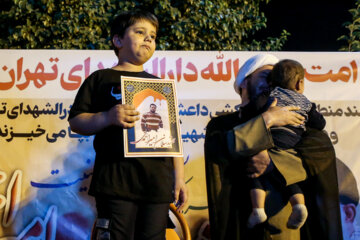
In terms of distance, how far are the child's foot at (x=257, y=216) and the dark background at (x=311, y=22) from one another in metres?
6.47

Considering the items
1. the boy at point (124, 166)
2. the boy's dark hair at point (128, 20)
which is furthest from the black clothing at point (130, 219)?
the boy's dark hair at point (128, 20)

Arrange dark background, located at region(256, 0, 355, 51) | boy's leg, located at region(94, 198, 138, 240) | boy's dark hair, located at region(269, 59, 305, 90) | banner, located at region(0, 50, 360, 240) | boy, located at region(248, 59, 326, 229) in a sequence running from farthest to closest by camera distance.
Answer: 1. dark background, located at region(256, 0, 355, 51)
2. banner, located at region(0, 50, 360, 240)
3. boy's dark hair, located at region(269, 59, 305, 90)
4. boy, located at region(248, 59, 326, 229)
5. boy's leg, located at region(94, 198, 138, 240)

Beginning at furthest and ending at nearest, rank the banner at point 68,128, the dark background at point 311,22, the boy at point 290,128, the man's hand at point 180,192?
1. the dark background at point 311,22
2. the banner at point 68,128
3. the boy at point 290,128
4. the man's hand at point 180,192

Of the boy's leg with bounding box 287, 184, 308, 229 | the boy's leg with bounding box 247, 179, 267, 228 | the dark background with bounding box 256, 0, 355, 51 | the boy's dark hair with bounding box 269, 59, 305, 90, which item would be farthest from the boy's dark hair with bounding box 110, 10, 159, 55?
the dark background with bounding box 256, 0, 355, 51

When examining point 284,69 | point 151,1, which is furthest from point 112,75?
point 151,1

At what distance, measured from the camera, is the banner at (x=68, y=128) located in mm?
3340

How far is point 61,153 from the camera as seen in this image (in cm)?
343

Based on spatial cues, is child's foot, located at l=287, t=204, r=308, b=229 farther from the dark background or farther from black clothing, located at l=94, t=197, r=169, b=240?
the dark background

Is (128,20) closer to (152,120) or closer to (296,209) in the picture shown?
(152,120)

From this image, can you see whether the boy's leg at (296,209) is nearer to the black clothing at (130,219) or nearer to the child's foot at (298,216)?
the child's foot at (298,216)

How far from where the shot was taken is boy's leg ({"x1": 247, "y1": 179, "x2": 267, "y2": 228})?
2168 millimetres

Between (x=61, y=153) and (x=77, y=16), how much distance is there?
118 inches

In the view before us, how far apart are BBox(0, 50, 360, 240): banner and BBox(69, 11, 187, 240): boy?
1495 millimetres

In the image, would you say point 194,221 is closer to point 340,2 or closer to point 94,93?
point 94,93
